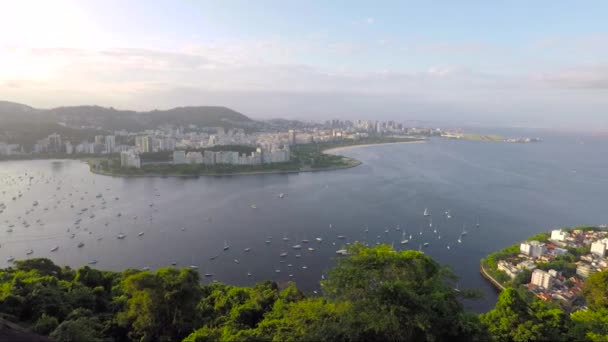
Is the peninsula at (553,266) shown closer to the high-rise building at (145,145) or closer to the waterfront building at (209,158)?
the waterfront building at (209,158)

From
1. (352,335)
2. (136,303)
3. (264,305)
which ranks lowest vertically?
(264,305)

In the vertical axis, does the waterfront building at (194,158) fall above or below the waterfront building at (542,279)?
above

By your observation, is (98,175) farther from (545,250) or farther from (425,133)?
(425,133)

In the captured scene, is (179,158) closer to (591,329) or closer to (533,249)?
(533,249)

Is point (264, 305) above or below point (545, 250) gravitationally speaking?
above

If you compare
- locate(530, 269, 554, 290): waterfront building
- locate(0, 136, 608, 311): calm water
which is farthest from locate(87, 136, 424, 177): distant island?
locate(530, 269, 554, 290): waterfront building

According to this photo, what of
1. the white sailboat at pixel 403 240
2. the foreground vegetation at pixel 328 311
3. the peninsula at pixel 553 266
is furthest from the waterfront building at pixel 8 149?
the peninsula at pixel 553 266

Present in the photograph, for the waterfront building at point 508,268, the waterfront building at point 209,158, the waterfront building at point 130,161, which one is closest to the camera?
the waterfront building at point 508,268

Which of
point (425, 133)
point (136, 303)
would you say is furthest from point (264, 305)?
point (425, 133)
